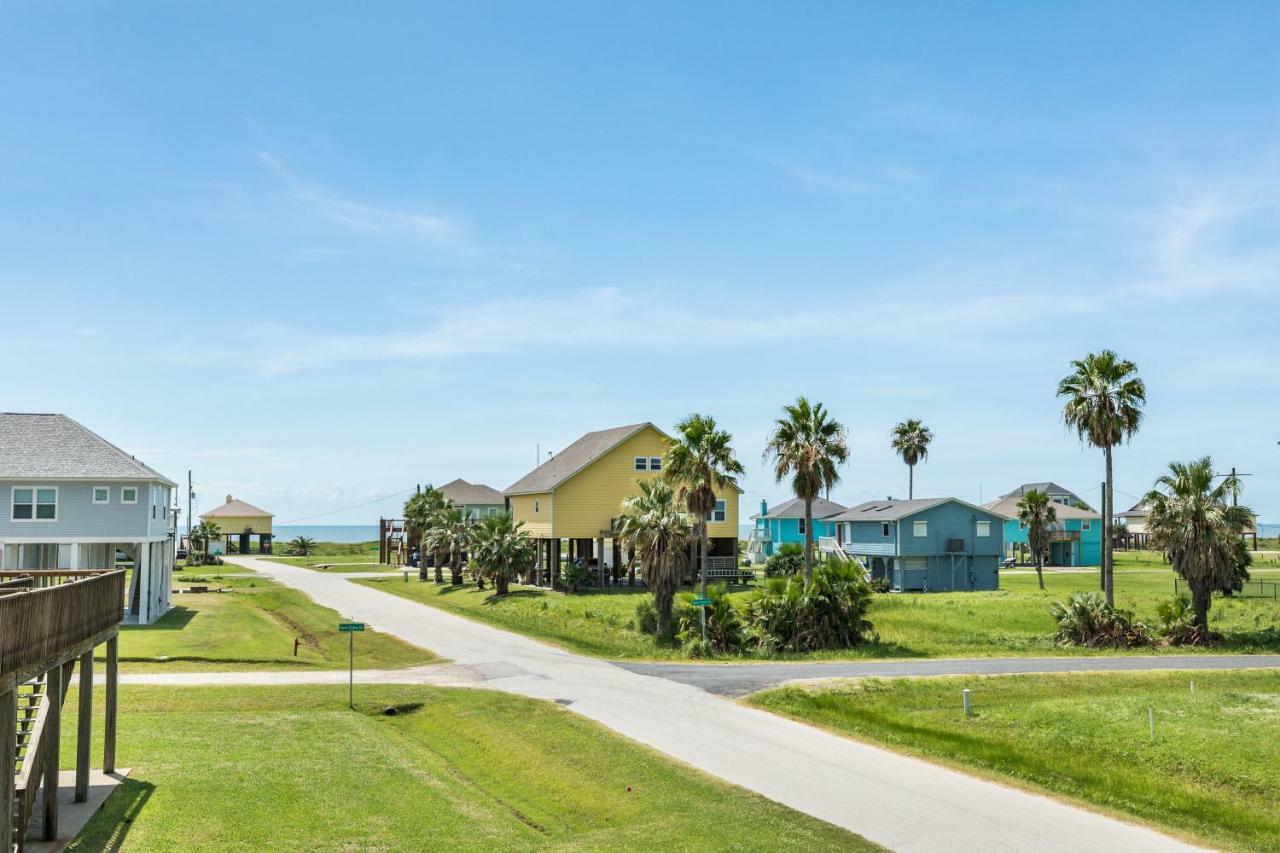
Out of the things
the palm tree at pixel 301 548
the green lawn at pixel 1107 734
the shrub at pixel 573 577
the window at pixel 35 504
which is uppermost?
the window at pixel 35 504

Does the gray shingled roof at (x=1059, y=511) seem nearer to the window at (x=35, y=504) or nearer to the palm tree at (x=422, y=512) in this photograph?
the palm tree at (x=422, y=512)

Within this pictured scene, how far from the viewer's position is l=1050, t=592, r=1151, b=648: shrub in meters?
42.6

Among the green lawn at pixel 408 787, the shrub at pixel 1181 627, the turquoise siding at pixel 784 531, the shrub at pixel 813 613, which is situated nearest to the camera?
the green lawn at pixel 408 787

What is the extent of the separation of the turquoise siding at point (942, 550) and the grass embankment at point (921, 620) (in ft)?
13.7

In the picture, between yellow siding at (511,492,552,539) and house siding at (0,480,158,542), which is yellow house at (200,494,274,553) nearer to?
yellow siding at (511,492,552,539)

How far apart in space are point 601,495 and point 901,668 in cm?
3230

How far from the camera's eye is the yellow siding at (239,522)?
433 ft

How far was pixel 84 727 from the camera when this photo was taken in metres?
17.5

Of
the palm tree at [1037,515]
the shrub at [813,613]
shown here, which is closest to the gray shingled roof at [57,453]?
the shrub at [813,613]

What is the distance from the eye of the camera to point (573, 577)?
59500 mm

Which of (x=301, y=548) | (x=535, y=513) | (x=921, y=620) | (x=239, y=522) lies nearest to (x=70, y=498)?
(x=535, y=513)

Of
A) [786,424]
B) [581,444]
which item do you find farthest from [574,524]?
[786,424]

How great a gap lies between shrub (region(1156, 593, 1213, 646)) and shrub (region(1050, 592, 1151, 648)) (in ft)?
3.18

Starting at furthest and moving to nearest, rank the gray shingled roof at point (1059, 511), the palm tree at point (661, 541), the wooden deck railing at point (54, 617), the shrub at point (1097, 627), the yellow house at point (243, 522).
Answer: the yellow house at point (243, 522)
the gray shingled roof at point (1059, 511)
the palm tree at point (661, 541)
the shrub at point (1097, 627)
the wooden deck railing at point (54, 617)
